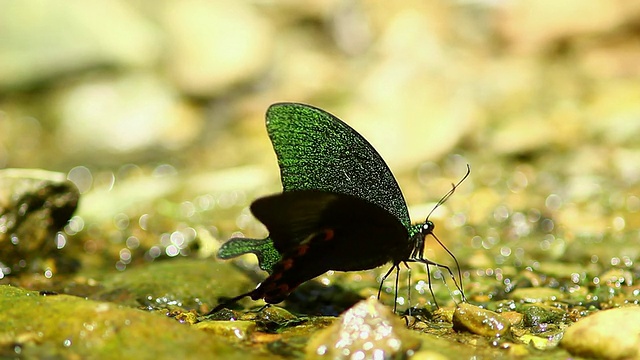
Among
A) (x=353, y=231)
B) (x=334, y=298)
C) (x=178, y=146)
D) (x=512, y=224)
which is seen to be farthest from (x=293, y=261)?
(x=178, y=146)

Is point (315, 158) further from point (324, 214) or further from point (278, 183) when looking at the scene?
point (278, 183)

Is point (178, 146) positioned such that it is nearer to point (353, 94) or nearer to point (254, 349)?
point (353, 94)

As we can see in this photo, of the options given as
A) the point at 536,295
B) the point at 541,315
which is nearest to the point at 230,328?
the point at 541,315

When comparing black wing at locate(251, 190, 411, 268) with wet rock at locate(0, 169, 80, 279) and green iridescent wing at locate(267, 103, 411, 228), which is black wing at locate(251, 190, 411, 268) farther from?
wet rock at locate(0, 169, 80, 279)

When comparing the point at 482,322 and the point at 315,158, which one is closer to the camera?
the point at 482,322

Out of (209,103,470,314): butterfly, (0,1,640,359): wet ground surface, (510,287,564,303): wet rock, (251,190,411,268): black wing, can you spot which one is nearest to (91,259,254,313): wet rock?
(0,1,640,359): wet ground surface
